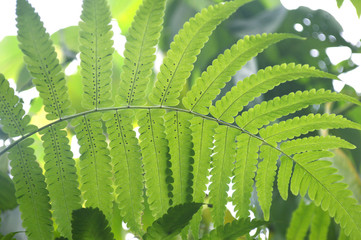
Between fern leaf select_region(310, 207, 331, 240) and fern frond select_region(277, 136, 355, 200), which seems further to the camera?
fern leaf select_region(310, 207, 331, 240)

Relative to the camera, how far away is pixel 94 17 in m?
0.73

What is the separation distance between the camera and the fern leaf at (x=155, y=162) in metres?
0.82

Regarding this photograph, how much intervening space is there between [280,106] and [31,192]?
24.9 inches

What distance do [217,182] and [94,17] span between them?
0.49 metres

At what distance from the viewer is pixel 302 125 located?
0.86 m

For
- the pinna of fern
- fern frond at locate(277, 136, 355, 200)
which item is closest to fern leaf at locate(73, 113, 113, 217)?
the pinna of fern

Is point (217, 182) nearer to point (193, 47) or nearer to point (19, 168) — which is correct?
point (193, 47)

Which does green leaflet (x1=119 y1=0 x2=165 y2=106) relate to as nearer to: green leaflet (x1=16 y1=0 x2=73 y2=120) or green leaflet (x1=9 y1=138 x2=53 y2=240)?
green leaflet (x1=16 y1=0 x2=73 y2=120)

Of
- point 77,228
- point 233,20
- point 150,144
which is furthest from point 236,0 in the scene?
point 233,20

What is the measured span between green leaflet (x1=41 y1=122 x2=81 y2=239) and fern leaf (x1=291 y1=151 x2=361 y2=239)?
1.80ft

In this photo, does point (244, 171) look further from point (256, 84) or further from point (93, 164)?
point (93, 164)

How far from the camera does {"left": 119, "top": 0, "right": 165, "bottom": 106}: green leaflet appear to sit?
2.46 feet

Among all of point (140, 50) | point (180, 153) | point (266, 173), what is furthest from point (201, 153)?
point (140, 50)

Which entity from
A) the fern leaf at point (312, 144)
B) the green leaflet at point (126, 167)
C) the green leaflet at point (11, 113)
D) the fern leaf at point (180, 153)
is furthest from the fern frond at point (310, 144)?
the green leaflet at point (11, 113)
